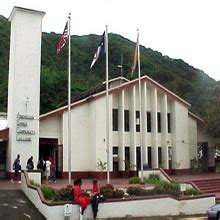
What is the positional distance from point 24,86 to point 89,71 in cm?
3615

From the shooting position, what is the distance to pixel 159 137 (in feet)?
113

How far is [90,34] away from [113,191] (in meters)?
62.6

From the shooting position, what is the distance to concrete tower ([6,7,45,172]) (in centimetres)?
2666

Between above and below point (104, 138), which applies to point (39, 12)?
above

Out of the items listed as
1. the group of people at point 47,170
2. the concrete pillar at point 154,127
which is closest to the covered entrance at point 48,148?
the group of people at point 47,170

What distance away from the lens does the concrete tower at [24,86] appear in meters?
26.7

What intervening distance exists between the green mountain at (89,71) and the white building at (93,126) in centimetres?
887

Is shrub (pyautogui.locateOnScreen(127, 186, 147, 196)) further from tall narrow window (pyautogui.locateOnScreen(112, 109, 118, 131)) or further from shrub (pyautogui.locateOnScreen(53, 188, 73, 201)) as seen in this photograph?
tall narrow window (pyautogui.locateOnScreen(112, 109, 118, 131))

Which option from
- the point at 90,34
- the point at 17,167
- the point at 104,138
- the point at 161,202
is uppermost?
the point at 90,34

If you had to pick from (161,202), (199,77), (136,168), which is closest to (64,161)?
(136,168)

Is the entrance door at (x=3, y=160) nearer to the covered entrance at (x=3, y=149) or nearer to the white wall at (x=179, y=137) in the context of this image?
the covered entrance at (x=3, y=149)

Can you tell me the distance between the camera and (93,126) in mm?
31016

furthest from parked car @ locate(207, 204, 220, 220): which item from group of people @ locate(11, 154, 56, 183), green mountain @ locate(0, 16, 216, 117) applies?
green mountain @ locate(0, 16, 216, 117)

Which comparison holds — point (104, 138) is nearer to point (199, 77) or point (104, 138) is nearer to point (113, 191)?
point (113, 191)
